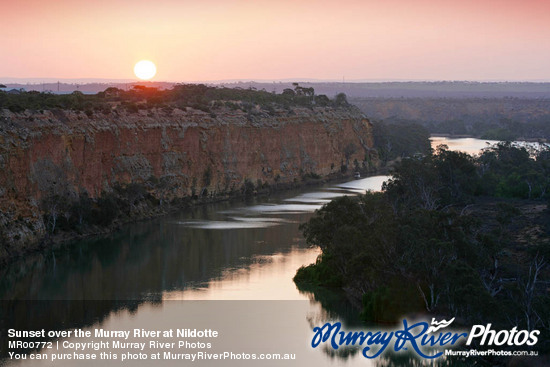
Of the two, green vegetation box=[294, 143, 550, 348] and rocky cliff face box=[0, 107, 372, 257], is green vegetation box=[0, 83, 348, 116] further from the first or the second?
green vegetation box=[294, 143, 550, 348]

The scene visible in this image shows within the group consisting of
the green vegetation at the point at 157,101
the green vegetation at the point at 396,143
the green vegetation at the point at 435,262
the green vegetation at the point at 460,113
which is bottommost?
the green vegetation at the point at 460,113

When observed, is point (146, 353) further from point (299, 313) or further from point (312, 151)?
point (312, 151)

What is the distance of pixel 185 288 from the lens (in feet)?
104

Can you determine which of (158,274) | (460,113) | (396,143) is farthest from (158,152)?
(460,113)

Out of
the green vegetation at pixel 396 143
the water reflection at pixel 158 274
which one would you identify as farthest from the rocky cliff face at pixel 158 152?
the green vegetation at pixel 396 143

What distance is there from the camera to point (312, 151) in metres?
72.1

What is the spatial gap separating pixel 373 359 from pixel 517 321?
3905mm

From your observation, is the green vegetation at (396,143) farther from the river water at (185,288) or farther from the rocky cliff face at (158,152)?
the river water at (185,288)

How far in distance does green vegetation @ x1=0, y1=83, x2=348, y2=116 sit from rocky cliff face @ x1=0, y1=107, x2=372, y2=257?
2.47ft

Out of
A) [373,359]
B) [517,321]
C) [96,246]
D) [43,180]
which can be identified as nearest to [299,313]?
[373,359]

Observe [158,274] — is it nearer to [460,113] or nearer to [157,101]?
[157,101]

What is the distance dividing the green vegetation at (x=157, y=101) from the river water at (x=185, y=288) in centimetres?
773

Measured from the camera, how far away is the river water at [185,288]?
26.1 meters

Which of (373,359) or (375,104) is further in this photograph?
(375,104)
